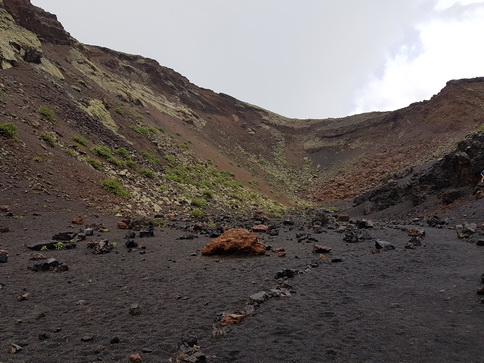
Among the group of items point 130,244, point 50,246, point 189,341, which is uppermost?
point 189,341

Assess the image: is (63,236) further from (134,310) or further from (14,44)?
(14,44)

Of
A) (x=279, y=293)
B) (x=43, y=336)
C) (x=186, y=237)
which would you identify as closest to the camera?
(x=43, y=336)

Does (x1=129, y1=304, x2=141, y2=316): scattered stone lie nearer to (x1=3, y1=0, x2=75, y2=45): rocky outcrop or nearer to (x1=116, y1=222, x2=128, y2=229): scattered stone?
(x1=116, y1=222, x2=128, y2=229): scattered stone

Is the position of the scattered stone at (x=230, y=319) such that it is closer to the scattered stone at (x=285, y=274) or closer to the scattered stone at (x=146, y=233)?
the scattered stone at (x=285, y=274)

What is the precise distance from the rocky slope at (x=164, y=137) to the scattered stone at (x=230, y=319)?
1091cm

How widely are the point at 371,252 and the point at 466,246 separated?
2.85 m

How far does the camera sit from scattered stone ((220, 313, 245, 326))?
4574mm

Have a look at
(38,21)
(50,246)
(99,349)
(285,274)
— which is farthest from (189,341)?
(38,21)

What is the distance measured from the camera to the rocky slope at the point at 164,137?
53.4ft

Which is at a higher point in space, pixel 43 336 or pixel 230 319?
pixel 230 319

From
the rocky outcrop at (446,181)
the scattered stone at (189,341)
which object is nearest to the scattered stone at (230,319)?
the scattered stone at (189,341)

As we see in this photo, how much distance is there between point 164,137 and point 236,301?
28917mm

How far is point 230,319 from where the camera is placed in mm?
4617

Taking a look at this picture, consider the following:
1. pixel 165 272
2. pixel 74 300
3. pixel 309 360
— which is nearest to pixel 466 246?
pixel 309 360
